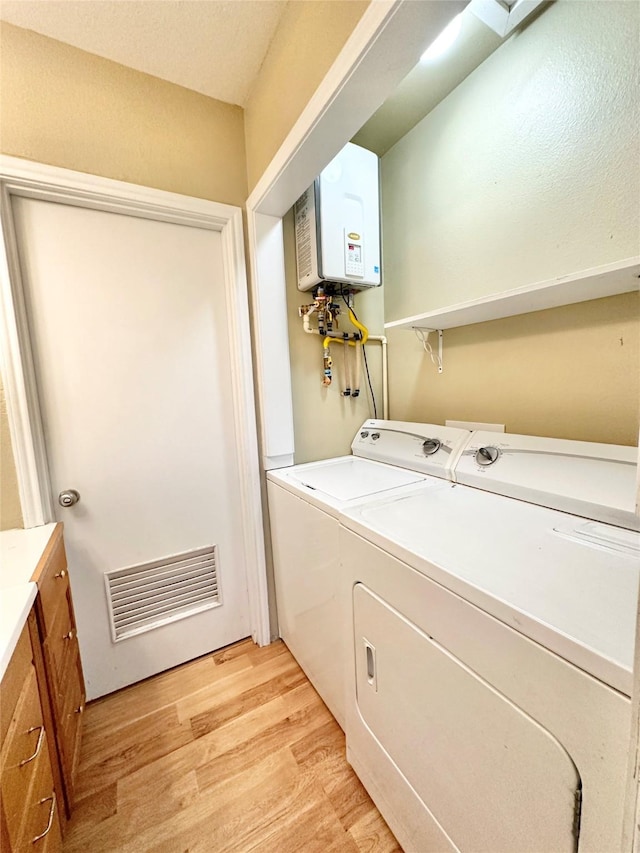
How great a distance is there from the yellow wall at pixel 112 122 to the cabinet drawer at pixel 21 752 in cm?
170

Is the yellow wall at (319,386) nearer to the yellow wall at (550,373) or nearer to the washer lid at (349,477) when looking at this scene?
the washer lid at (349,477)

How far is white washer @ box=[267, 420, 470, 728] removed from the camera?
1187mm

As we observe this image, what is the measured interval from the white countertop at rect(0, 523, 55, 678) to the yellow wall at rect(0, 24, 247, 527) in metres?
0.12

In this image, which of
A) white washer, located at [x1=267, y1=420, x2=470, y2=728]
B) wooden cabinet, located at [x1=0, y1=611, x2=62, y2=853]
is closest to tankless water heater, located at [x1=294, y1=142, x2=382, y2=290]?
white washer, located at [x1=267, y1=420, x2=470, y2=728]

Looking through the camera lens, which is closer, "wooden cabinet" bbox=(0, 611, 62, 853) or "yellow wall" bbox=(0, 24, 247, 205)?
"wooden cabinet" bbox=(0, 611, 62, 853)

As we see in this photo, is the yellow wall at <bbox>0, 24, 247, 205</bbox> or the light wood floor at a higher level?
the yellow wall at <bbox>0, 24, 247, 205</bbox>

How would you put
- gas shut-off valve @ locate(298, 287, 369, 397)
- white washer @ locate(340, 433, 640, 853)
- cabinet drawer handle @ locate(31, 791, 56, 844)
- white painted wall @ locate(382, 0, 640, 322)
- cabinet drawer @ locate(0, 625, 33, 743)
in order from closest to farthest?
white washer @ locate(340, 433, 640, 853)
cabinet drawer @ locate(0, 625, 33, 743)
cabinet drawer handle @ locate(31, 791, 56, 844)
white painted wall @ locate(382, 0, 640, 322)
gas shut-off valve @ locate(298, 287, 369, 397)

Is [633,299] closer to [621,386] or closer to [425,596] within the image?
[621,386]

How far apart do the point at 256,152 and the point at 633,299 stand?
5.17 ft

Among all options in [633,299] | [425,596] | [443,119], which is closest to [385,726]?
[425,596]

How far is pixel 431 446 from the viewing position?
149cm

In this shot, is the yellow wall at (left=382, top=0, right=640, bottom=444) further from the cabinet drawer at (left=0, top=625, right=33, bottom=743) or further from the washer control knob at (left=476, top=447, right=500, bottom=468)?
the cabinet drawer at (left=0, top=625, right=33, bottom=743)

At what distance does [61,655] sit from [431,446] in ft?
5.11

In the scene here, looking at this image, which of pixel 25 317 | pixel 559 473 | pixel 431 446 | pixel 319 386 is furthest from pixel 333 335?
pixel 25 317
